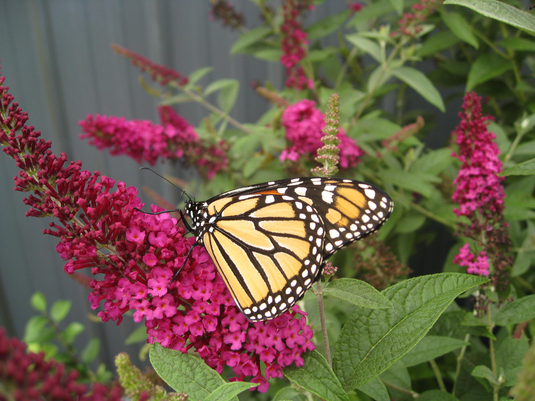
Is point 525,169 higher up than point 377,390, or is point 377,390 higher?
point 525,169

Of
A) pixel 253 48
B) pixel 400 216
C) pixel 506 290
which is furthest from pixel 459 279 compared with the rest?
pixel 253 48

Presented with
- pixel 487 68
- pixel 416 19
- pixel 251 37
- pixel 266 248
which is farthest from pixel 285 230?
pixel 251 37

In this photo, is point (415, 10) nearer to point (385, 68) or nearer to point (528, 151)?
point (385, 68)

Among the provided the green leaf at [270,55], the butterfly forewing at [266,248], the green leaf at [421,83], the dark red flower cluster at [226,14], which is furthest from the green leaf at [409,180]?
the dark red flower cluster at [226,14]

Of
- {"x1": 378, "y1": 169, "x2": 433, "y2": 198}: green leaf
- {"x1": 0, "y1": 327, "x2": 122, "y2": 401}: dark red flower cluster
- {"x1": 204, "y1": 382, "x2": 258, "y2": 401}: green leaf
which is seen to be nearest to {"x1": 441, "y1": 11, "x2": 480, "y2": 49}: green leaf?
{"x1": 378, "y1": 169, "x2": 433, "y2": 198}: green leaf

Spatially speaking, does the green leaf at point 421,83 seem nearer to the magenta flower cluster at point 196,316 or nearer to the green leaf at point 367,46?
the green leaf at point 367,46

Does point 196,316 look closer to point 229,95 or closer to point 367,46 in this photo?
point 367,46

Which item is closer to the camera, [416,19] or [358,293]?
[358,293]
